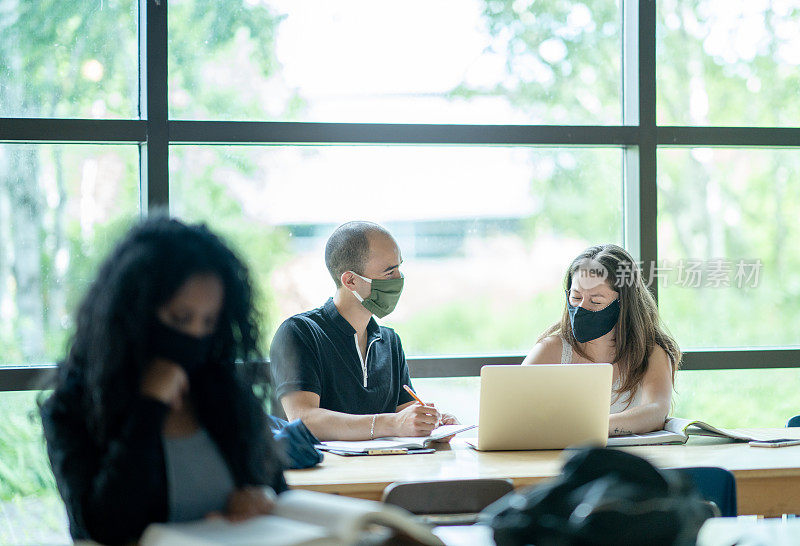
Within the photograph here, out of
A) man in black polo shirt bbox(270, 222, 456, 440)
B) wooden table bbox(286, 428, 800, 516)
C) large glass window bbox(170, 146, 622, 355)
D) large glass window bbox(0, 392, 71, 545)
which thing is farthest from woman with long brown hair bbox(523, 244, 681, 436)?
large glass window bbox(0, 392, 71, 545)

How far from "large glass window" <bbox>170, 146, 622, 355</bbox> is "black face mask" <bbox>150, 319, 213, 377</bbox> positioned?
2.19 meters

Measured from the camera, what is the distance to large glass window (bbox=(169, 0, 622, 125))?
3.57 m

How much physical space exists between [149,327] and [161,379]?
104 millimetres

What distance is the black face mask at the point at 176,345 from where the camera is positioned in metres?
1.39

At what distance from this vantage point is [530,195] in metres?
3.87

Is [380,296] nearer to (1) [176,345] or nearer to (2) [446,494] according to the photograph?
(2) [446,494]

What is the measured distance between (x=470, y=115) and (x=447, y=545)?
8.64 ft

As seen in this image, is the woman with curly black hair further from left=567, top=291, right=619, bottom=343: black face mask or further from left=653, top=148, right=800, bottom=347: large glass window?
left=653, top=148, right=800, bottom=347: large glass window

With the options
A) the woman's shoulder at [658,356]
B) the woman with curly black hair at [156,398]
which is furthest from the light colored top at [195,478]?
the woman's shoulder at [658,356]

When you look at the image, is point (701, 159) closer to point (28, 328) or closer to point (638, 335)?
point (638, 335)

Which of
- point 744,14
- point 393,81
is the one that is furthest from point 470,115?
point 744,14

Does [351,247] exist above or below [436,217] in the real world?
below

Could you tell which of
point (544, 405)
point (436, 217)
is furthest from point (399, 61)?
point (544, 405)

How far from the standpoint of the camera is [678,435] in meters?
2.58
